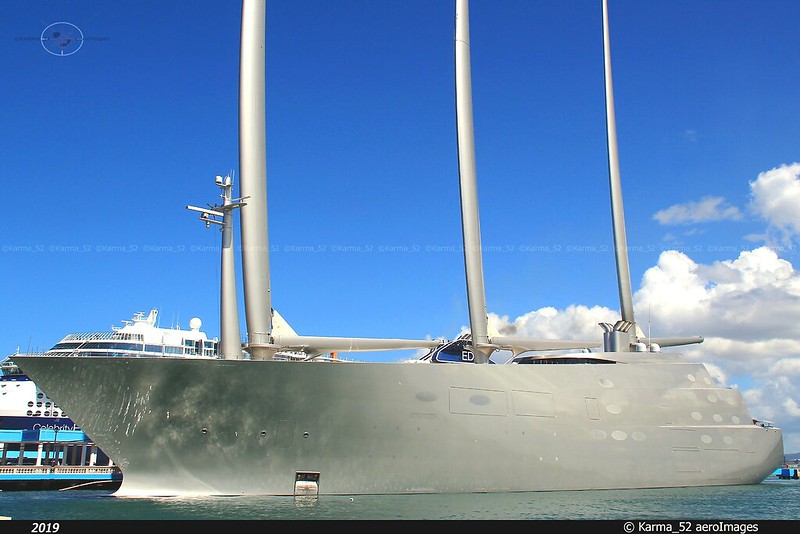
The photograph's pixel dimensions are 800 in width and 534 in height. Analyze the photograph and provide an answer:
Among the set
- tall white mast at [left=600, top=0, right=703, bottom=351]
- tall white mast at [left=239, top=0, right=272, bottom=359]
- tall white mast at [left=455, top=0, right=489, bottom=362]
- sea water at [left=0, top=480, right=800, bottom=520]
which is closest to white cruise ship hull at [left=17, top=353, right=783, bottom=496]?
sea water at [left=0, top=480, right=800, bottom=520]

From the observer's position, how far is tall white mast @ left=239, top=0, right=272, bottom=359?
2311cm

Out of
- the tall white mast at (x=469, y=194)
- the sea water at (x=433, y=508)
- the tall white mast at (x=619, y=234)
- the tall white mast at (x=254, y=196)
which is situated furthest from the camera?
the tall white mast at (x=619, y=234)

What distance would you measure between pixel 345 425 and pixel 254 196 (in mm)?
7735

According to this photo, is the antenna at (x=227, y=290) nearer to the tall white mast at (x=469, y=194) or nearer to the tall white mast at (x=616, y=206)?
the tall white mast at (x=469, y=194)

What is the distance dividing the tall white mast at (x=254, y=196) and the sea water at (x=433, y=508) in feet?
18.5

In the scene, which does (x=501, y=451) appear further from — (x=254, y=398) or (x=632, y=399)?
(x=254, y=398)

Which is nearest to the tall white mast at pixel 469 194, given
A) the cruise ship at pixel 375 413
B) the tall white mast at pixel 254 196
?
the cruise ship at pixel 375 413

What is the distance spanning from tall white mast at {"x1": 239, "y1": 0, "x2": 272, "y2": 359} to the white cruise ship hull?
2.49 metres

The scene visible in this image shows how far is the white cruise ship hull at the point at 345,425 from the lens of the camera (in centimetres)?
2111

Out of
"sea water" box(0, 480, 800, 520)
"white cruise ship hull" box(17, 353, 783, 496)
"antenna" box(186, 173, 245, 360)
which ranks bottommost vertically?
"sea water" box(0, 480, 800, 520)

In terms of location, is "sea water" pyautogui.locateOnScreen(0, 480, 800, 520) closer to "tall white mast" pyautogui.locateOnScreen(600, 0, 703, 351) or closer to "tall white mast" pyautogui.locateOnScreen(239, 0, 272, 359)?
"tall white mast" pyautogui.locateOnScreen(239, 0, 272, 359)

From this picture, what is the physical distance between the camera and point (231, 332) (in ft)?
95.8

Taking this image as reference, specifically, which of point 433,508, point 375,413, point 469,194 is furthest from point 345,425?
point 469,194

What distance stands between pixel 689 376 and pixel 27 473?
36.7 metres
